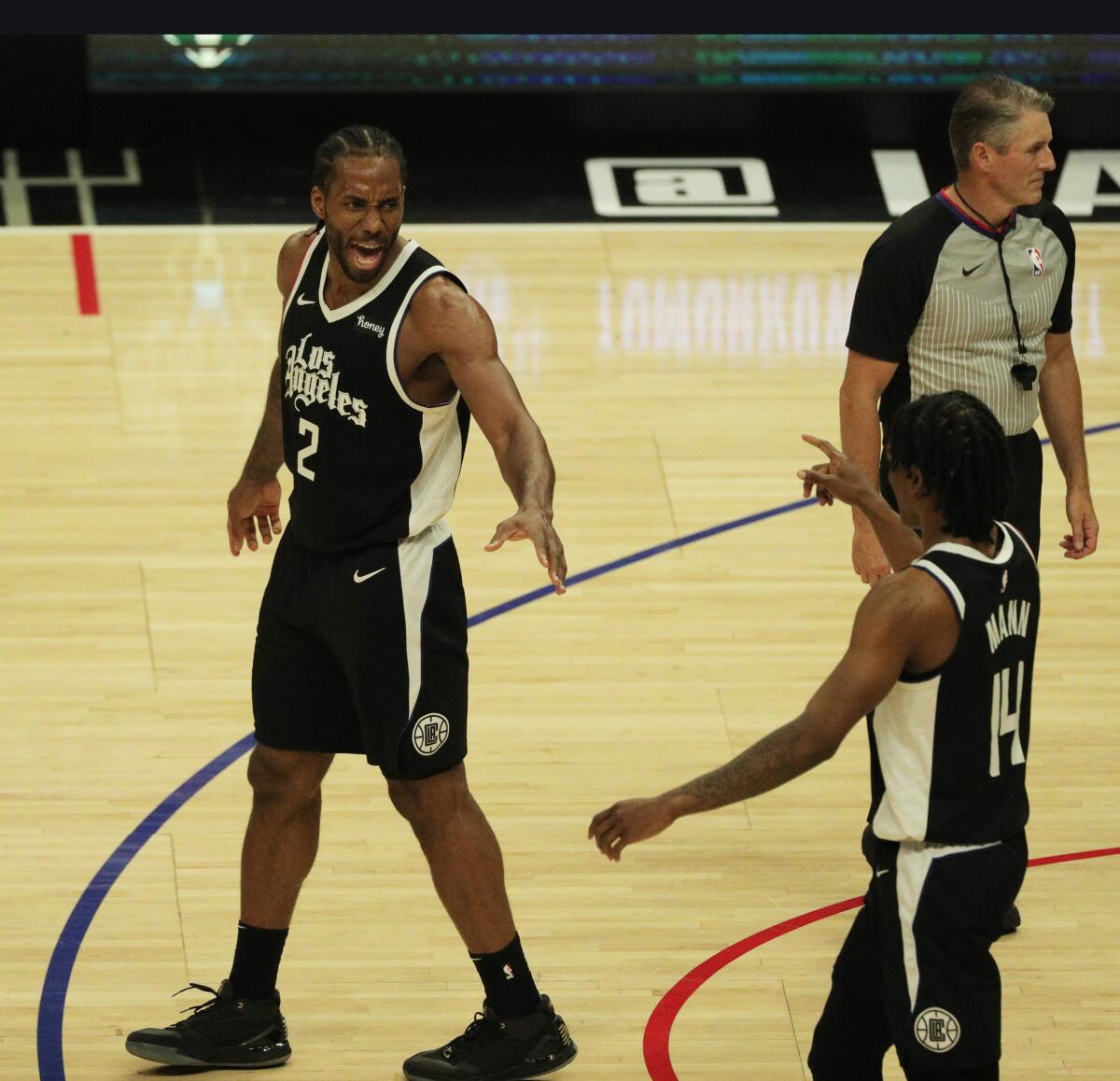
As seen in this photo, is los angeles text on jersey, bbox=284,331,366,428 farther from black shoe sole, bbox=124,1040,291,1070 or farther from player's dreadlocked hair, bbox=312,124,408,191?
black shoe sole, bbox=124,1040,291,1070

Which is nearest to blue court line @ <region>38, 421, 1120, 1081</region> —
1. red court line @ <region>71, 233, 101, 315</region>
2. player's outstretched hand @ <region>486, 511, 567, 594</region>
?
player's outstretched hand @ <region>486, 511, 567, 594</region>

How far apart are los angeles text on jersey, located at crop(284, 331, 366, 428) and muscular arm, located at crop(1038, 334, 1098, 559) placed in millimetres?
1688

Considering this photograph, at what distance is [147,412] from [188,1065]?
14.5 ft

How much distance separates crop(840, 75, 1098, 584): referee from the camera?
4.38 metres

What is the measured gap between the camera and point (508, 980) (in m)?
4.15

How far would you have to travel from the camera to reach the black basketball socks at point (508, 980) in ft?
13.6

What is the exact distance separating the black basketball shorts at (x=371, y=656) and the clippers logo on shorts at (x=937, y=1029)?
1168 millimetres

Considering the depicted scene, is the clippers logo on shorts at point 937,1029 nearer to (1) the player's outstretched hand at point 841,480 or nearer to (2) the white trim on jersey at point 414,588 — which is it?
(1) the player's outstretched hand at point 841,480

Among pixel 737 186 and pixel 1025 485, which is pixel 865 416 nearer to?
pixel 1025 485

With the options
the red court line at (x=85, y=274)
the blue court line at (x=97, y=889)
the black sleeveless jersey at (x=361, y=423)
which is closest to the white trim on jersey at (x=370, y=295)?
the black sleeveless jersey at (x=361, y=423)

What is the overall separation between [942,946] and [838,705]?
42 cm

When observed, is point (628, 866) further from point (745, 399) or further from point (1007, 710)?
point (745, 399)

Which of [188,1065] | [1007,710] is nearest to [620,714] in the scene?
[188,1065]

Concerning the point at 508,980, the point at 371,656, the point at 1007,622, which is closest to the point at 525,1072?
the point at 508,980
